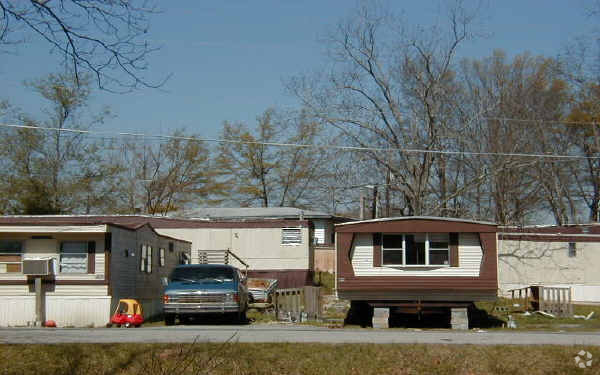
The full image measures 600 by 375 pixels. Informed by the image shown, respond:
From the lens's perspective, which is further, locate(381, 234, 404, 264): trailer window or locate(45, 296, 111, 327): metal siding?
locate(381, 234, 404, 264): trailer window

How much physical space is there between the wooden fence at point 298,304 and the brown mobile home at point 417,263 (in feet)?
3.19

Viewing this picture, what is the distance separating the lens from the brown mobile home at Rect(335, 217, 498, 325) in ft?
79.8

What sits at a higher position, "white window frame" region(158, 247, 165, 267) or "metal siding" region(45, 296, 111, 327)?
"white window frame" region(158, 247, 165, 267)

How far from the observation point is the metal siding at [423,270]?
24.6 m

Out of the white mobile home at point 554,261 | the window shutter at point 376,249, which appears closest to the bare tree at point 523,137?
the white mobile home at point 554,261

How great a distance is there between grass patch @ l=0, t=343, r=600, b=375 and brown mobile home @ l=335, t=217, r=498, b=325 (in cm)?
1125

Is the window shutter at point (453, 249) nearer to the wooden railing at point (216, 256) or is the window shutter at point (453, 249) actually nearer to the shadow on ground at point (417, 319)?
the shadow on ground at point (417, 319)

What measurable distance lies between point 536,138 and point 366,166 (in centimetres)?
1418

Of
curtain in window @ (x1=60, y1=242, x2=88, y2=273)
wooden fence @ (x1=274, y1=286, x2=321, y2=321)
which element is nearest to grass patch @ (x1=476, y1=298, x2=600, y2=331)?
wooden fence @ (x1=274, y1=286, x2=321, y2=321)

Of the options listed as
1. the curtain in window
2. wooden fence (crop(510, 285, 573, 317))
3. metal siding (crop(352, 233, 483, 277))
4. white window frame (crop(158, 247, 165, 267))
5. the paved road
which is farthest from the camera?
white window frame (crop(158, 247, 165, 267))

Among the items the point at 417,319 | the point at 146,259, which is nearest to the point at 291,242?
the point at 146,259

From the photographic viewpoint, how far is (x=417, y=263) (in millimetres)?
24781

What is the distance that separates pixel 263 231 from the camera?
37156 millimetres

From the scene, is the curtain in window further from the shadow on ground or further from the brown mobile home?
the shadow on ground
